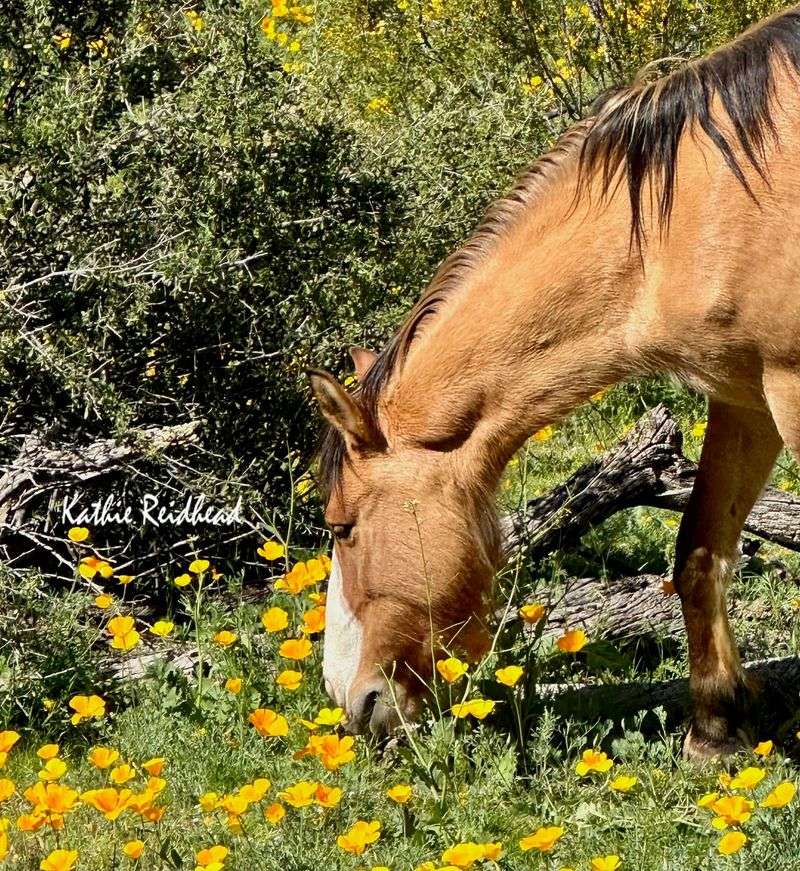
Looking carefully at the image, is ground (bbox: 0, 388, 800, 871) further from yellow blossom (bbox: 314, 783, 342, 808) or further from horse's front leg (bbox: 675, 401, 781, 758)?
horse's front leg (bbox: 675, 401, 781, 758)

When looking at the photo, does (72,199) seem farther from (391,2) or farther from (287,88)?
(391,2)

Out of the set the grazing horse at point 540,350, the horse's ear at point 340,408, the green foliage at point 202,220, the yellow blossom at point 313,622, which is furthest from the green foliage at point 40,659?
the horse's ear at point 340,408

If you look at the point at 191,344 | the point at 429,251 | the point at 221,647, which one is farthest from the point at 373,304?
the point at 221,647

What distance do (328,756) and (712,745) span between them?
5.03ft

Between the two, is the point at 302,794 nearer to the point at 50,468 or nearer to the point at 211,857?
the point at 211,857

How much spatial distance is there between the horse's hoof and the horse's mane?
4.67 ft

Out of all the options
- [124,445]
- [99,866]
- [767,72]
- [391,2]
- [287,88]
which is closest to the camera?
[99,866]

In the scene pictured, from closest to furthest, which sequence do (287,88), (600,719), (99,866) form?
(99,866) → (600,719) → (287,88)

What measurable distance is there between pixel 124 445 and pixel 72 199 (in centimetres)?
94

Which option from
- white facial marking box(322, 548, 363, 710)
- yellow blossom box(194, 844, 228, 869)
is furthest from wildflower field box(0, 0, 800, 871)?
yellow blossom box(194, 844, 228, 869)

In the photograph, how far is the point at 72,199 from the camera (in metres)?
4.71

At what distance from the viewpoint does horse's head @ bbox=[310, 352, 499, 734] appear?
3842 mm

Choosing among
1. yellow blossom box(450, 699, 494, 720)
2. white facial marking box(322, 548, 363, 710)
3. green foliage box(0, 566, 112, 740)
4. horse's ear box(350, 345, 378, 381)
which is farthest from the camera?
horse's ear box(350, 345, 378, 381)

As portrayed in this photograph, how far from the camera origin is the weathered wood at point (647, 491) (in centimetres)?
483
